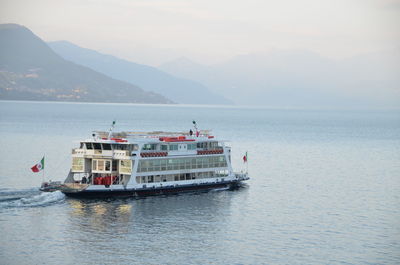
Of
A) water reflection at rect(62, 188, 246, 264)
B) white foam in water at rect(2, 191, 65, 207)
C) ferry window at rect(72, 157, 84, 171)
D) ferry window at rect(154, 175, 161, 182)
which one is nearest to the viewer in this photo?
water reflection at rect(62, 188, 246, 264)

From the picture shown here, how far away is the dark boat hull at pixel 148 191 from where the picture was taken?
68000 millimetres

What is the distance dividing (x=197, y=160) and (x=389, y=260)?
33285mm

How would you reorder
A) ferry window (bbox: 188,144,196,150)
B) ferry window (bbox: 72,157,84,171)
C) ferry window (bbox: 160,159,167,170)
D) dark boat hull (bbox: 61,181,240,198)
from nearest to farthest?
dark boat hull (bbox: 61,181,240,198) < ferry window (bbox: 72,157,84,171) < ferry window (bbox: 160,159,167,170) < ferry window (bbox: 188,144,196,150)

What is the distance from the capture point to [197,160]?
7788 cm

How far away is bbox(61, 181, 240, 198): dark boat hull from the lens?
223 feet

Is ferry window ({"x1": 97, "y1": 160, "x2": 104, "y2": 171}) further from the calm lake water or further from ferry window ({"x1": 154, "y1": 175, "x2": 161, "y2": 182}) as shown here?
ferry window ({"x1": 154, "y1": 175, "x2": 161, "y2": 182})

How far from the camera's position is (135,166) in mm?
70875

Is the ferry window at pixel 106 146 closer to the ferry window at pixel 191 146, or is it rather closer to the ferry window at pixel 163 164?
the ferry window at pixel 163 164

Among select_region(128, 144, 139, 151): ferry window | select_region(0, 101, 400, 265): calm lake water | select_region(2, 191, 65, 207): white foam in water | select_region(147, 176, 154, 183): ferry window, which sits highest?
select_region(128, 144, 139, 151): ferry window

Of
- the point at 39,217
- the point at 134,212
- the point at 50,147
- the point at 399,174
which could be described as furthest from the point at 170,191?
the point at 50,147

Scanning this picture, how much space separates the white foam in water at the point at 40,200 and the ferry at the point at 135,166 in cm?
96

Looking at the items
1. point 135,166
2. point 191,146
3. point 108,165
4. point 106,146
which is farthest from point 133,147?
point 191,146

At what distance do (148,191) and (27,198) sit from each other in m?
13.4

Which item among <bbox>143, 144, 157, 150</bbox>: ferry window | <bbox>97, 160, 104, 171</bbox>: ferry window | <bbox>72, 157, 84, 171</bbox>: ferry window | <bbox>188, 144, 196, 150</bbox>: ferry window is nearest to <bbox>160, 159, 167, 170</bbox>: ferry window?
<bbox>143, 144, 157, 150</bbox>: ferry window
